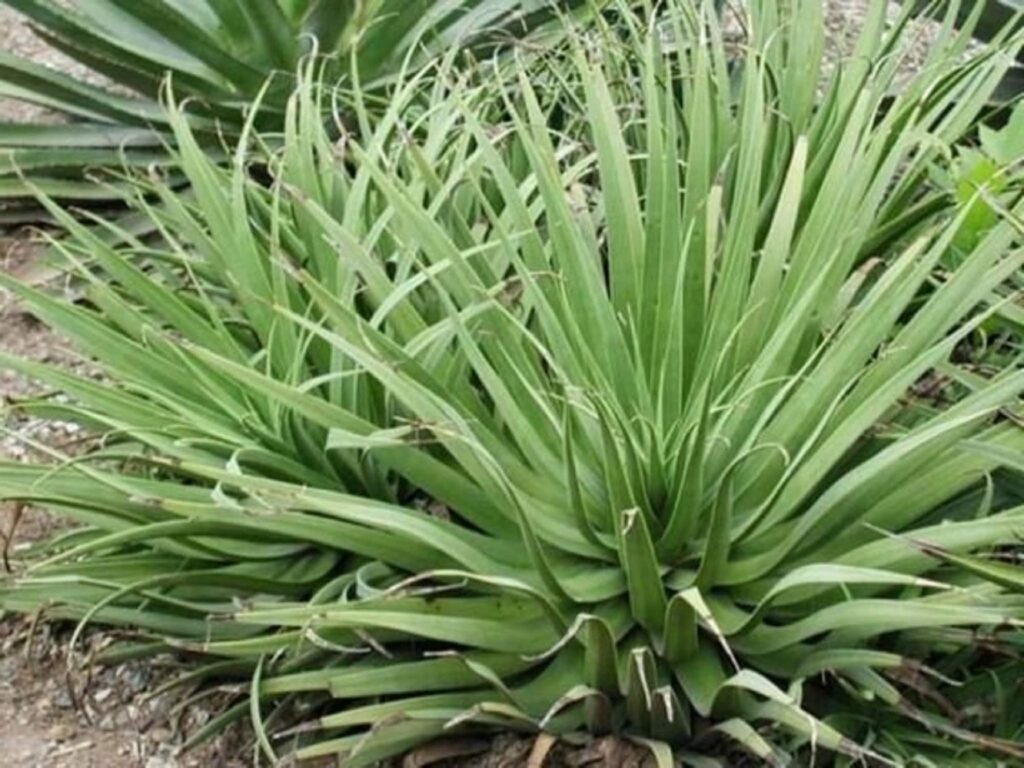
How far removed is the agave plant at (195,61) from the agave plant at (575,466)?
1.04 metres

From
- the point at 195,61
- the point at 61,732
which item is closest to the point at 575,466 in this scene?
the point at 61,732

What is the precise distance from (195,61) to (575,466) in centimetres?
216

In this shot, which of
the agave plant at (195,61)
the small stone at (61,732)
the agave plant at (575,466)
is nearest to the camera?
the agave plant at (575,466)

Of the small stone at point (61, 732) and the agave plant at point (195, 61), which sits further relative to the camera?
the agave plant at point (195, 61)

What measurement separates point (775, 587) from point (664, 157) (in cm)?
83

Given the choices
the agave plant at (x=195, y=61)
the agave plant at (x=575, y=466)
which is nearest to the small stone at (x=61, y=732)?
the agave plant at (x=575, y=466)

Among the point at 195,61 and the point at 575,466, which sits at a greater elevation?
the point at 575,466

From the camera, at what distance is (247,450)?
3088 millimetres

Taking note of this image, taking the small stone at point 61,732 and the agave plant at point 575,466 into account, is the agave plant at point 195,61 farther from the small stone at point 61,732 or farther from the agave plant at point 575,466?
the small stone at point 61,732

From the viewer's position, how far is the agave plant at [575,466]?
277 cm

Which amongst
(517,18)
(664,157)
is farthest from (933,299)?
(517,18)

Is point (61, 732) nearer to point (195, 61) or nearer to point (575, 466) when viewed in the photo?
point (575, 466)

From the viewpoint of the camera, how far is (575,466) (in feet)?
9.14

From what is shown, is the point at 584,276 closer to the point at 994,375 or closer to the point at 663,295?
the point at 663,295
